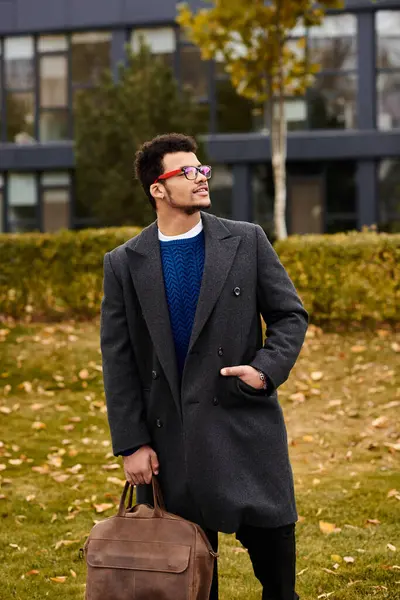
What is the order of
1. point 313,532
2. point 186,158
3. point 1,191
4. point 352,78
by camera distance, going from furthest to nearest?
1. point 1,191
2. point 352,78
3. point 313,532
4. point 186,158

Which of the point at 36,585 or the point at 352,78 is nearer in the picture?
the point at 36,585

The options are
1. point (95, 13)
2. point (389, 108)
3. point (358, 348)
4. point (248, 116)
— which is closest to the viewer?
point (358, 348)

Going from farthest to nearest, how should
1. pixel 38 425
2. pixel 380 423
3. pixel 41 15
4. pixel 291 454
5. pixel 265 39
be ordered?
1. pixel 41 15
2. pixel 265 39
3. pixel 38 425
4. pixel 380 423
5. pixel 291 454

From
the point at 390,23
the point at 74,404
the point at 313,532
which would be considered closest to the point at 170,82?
the point at 390,23

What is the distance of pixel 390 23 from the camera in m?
24.8

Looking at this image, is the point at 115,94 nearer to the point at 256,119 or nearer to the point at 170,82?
the point at 170,82

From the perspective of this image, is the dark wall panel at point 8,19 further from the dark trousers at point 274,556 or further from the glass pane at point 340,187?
the dark trousers at point 274,556

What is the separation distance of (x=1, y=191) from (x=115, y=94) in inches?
282

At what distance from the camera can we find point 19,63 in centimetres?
Answer: 2673

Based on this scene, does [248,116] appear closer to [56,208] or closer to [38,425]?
[56,208]

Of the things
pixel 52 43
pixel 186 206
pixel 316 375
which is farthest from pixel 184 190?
pixel 52 43

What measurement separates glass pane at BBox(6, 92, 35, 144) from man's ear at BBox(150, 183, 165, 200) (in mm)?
23551

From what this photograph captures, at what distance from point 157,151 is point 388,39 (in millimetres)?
22562

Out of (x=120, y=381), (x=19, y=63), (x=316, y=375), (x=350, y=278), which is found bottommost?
(x=316, y=375)
